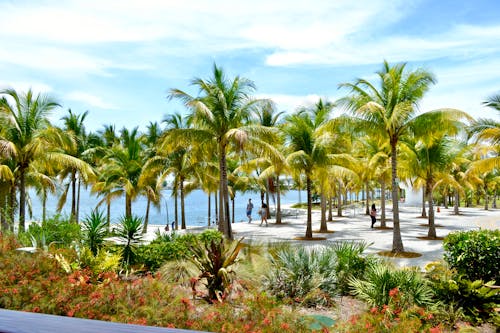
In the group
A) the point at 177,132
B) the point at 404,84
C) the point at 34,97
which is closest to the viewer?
the point at 404,84

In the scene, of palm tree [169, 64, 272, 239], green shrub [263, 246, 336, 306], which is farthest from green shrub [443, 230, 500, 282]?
palm tree [169, 64, 272, 239]

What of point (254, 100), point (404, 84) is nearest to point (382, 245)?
point (404, 84)

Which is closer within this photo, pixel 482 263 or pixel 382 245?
pixel 482 263

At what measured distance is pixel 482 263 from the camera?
9.03m

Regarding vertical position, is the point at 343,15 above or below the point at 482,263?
above

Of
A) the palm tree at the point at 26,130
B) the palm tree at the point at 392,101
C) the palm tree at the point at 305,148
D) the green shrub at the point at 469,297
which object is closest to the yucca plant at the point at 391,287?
the green shrub at the point at 469,297

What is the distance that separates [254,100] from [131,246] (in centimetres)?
1086

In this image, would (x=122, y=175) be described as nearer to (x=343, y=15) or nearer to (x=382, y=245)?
(x=382, y=245)

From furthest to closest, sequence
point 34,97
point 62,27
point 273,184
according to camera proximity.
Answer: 1. point 273,184
2. point 34,97
3. point 62,27

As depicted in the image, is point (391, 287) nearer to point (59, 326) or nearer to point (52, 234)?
point (59, 326)

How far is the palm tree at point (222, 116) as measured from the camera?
1861 cm

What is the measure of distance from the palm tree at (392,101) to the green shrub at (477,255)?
5.96m

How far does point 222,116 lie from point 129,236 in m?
9.47

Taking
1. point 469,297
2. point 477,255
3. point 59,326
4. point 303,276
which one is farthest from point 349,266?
point 59,326
